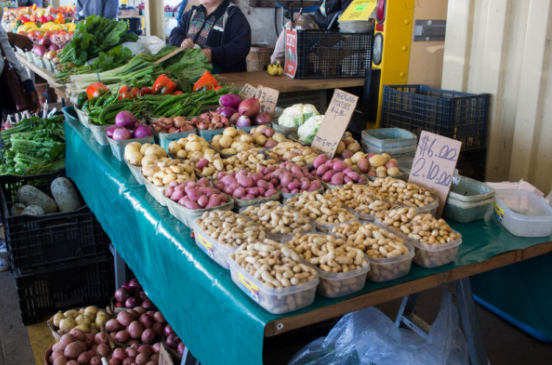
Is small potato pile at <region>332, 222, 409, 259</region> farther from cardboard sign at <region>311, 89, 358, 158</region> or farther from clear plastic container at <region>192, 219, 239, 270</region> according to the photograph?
cardboard sign at <region>311, 89, 358, 158</region>

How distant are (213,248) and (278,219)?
0.24m

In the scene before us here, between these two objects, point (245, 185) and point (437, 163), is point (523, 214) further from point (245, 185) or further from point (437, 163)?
point (245, 185)

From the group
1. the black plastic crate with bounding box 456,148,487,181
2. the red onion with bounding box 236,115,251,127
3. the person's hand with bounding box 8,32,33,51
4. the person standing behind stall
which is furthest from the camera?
the person standing behind stall

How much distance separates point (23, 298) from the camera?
9.71 ft

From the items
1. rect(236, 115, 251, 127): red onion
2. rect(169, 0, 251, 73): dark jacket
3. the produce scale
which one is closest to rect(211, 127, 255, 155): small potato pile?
the produce scale

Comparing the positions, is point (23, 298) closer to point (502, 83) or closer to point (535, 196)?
point (535, 196)

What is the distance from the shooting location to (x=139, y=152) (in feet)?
7.85

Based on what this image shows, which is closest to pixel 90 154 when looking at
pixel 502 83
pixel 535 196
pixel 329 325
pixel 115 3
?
pixel 329 325

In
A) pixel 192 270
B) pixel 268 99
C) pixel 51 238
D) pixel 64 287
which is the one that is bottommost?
pixel 64 287

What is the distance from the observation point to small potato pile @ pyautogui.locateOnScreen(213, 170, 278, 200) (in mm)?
1914

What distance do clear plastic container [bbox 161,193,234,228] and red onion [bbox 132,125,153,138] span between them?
0.79 m

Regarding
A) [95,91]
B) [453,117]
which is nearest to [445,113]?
[453,117]

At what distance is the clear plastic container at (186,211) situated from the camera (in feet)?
5.83

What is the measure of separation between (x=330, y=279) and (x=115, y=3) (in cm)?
759
